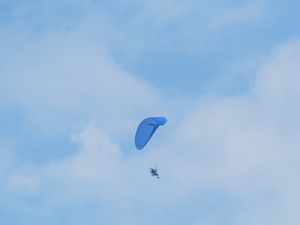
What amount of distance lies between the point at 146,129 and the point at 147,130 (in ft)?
0.87

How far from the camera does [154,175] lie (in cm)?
14312

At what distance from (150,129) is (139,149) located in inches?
157

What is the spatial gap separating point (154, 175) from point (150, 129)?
7648mm

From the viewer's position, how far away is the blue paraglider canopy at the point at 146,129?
141 meters

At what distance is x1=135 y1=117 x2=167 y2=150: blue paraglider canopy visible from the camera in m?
141

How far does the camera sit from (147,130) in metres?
142

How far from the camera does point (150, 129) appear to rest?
467 ft

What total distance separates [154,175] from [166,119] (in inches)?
373

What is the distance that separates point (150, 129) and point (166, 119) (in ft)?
10.2

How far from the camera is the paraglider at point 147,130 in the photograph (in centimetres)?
14150

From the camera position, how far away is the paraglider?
141500mm

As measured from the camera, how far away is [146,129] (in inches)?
5605
